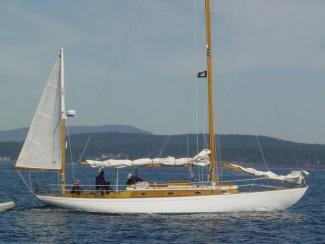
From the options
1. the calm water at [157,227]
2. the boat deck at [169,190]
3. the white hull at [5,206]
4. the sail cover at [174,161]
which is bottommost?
the calm water at [157,227]

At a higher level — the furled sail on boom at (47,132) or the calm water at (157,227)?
the furled sail on boom at (47,132)

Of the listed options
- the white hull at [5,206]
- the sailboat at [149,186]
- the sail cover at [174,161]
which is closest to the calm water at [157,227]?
the sailboat at [149,186]

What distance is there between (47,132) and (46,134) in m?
0.16

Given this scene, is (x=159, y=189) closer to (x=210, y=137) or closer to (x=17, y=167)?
(x=210, y=137)

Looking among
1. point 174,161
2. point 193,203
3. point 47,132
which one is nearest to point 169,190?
point 193,203

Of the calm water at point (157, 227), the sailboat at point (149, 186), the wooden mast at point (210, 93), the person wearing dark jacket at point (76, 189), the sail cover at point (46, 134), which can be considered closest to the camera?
the calm water at point (157, 227)

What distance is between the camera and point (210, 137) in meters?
47.6

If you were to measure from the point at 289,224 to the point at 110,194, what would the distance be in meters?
12.2

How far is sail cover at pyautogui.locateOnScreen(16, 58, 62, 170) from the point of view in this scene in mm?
48719

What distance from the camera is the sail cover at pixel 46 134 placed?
160ft

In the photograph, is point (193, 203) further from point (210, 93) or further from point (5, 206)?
point (5, 206)

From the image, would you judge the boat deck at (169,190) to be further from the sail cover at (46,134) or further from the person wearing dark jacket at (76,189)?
the sail cover at (46,134)

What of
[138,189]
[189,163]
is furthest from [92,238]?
[189,163]

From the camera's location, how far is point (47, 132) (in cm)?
4900
